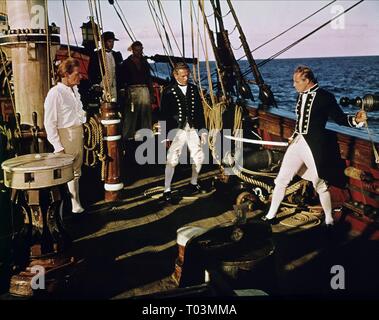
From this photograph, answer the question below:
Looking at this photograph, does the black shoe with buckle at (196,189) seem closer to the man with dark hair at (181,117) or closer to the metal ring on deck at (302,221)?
the man with dark hair at (181,117)

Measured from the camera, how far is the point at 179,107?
5.08 m

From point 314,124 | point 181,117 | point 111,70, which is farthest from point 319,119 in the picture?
point 111,70

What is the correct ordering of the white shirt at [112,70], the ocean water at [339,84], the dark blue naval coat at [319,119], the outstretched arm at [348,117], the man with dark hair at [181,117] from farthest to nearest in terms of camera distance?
the ocean water at [339,84] → the white shirt at [112,70] → the man with dark hair at [181,117] → the dark blue naval coat at [319,119] → the outstretched arm at [348,117]

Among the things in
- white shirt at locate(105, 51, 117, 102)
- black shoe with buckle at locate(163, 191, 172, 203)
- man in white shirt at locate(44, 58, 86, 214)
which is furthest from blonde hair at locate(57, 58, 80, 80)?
white shirt at locate(105, 51, 117, 102)

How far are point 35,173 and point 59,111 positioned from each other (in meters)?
1.20

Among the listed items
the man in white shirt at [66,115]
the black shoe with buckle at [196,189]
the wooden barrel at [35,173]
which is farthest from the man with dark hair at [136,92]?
the wooden barrel at [35,173]

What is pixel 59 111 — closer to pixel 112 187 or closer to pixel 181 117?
pixel 112 187

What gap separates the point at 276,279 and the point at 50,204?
1731 mm

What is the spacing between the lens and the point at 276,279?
2744mm

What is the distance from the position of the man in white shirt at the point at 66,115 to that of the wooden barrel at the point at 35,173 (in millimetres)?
823

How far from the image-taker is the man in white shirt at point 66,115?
13.1ft

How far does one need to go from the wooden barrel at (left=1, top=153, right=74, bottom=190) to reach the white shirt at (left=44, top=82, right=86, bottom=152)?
0.80 meters

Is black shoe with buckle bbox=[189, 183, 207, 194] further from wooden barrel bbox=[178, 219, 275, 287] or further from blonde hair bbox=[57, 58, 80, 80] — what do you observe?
wooden barrel bbox=[178, 219, 275, 287]
